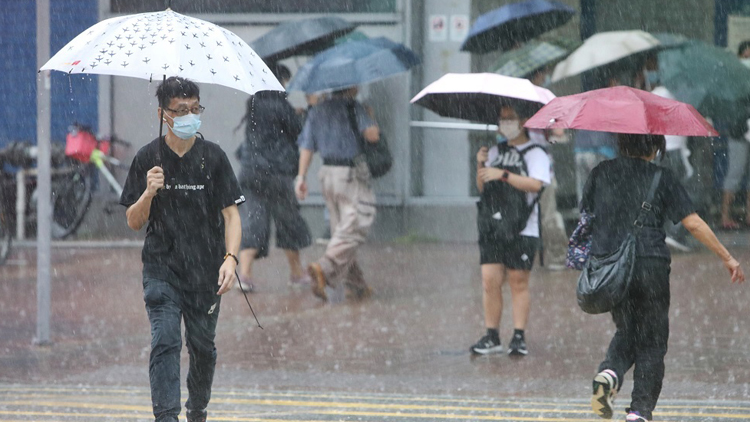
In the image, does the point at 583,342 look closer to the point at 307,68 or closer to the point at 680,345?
the point at 680,345

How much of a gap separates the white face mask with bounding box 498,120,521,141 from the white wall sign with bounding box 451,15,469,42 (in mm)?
6709

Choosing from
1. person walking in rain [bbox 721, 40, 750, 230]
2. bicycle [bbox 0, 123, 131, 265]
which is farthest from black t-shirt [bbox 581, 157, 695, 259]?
bicycle [bbox 0, 123, 131, 265]

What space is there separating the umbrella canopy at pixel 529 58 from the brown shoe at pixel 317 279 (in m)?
2.46

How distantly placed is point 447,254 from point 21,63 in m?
6.44

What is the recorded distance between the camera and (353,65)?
10297mm

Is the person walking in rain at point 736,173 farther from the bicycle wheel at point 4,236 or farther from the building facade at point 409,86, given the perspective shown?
the bicycle wheel at point 4,236

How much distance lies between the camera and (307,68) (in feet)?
35.1

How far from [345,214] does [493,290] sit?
242cm

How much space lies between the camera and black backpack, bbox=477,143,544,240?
8.12 metres

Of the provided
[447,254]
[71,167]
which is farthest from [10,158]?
[447,254]

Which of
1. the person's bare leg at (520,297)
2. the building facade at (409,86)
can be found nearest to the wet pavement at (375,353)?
the person's bare leg at (520,297)

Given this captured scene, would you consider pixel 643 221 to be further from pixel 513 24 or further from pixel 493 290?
pixel 513 24

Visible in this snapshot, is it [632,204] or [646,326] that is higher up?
[632,204]

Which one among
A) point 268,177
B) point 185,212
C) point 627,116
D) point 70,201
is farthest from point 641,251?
point 70,201
